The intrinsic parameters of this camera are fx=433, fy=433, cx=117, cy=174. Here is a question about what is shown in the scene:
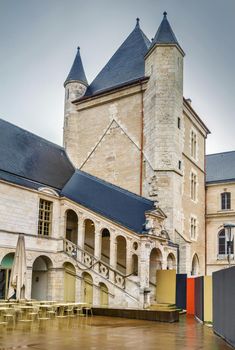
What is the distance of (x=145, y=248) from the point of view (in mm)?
20422

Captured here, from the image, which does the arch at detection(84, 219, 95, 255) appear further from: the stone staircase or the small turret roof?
the small turret roof

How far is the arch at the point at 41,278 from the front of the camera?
2106 centimetres

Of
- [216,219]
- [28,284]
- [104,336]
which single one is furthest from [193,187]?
[104,336]

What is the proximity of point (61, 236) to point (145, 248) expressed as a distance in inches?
169

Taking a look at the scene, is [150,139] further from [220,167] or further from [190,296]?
[220,167]

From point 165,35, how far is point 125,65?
4512 mm

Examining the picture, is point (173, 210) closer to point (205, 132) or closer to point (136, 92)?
point (136, 92)

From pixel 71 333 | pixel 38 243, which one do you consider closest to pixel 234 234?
pixel 38 243

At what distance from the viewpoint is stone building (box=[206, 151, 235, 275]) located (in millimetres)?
33156

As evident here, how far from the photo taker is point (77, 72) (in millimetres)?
32781

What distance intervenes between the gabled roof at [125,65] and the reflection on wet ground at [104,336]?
18624 millimetres

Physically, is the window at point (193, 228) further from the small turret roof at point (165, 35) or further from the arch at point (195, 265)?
the small turret roof at point (165, 35)

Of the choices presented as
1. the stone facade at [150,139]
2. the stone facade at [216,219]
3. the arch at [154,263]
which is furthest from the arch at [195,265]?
the arch at [154,263]

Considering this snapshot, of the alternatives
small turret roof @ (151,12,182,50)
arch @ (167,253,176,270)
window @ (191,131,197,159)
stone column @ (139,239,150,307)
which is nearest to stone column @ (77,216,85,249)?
stone column @ (139,239,150,307)
